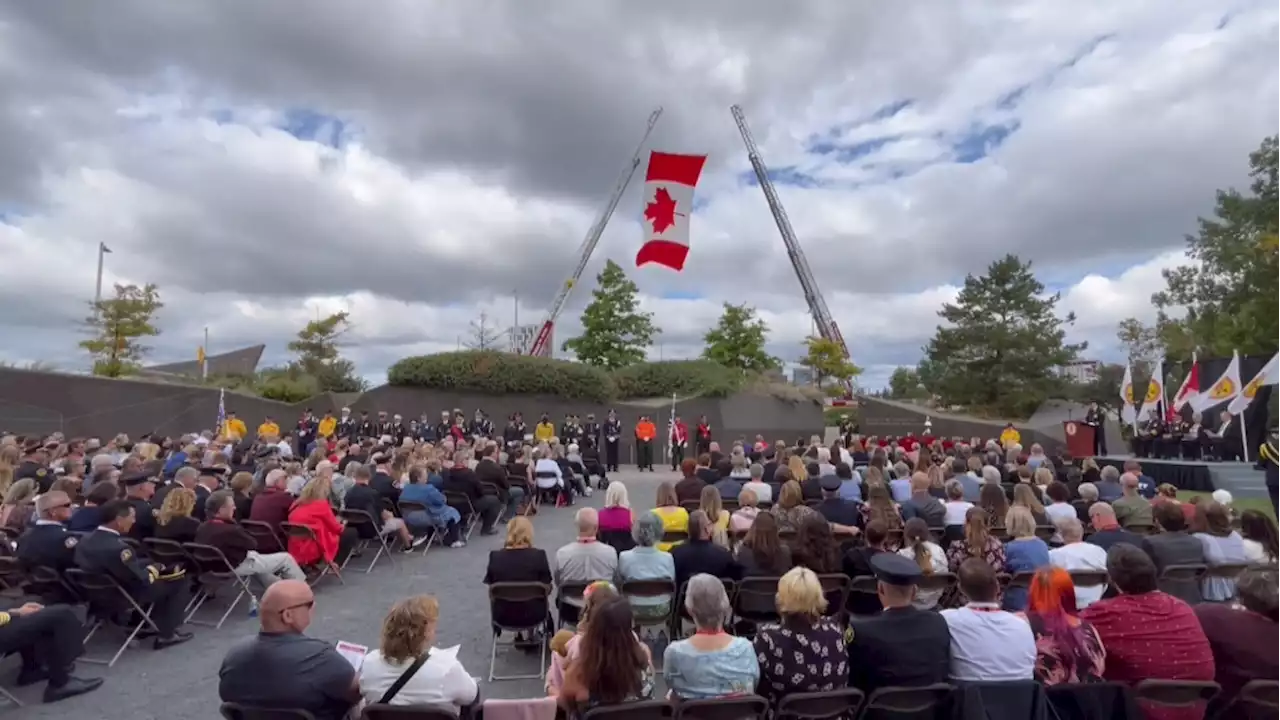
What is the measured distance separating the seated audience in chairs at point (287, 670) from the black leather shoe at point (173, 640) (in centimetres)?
341

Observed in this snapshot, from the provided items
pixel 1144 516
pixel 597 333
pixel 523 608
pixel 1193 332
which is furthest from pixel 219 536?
pixel 1193 332

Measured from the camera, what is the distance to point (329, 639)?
19.0 feet

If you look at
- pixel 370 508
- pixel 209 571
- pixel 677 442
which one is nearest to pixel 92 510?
pixel 209 571

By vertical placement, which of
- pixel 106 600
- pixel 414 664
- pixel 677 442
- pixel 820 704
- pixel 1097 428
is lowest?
pixel 106 600

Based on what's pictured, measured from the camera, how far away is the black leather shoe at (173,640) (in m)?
5.70

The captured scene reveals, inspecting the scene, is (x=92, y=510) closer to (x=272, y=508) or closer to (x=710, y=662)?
(x=272, y=508)

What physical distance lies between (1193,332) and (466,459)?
107 feet

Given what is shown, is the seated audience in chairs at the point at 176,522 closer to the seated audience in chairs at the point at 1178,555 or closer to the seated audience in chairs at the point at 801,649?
the seated audience in chairs at the point at 801,649

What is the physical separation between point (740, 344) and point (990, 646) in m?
34.5

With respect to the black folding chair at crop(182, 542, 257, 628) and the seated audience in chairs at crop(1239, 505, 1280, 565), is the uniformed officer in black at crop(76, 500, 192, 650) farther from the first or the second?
the seated audience in chairs at crop(1239, 505, 1280, 565)

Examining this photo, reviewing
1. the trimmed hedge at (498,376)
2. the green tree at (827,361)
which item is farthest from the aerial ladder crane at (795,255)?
the trimmed hedge at (498,376)

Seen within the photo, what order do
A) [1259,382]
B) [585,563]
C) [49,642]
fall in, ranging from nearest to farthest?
1. [49,642]
2. [585,563]
3. [1259,382]

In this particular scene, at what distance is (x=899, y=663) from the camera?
3.24 meters

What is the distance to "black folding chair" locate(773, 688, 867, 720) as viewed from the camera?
3.05m
